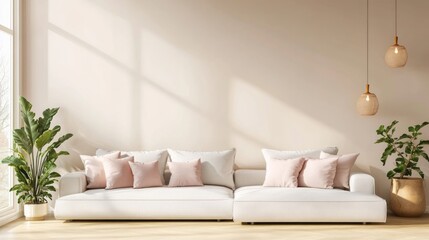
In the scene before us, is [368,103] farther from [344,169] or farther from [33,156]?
[33,156]

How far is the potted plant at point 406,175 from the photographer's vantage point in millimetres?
6809

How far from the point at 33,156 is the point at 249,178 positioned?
2659 mm

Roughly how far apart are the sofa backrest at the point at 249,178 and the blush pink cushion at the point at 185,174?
1.77ft

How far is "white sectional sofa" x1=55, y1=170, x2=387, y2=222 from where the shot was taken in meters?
6.18

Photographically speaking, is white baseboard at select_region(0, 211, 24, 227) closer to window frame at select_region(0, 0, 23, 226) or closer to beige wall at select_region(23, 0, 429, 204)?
window frame at select_region(0, 0, 23, 226)

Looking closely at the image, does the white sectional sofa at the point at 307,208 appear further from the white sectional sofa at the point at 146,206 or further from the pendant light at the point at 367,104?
the pendant light at the point at 367,104

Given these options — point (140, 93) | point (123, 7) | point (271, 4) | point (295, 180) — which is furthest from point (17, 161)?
point (271, 4)

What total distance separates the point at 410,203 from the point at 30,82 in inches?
195

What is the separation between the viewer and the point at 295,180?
6.65m

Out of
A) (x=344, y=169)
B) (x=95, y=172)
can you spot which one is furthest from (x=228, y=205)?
(x=95, y=172)

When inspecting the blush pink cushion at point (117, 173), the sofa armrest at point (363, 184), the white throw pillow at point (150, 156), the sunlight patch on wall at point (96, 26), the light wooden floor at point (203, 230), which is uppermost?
the sunlight patch on wall at point (96, 26)

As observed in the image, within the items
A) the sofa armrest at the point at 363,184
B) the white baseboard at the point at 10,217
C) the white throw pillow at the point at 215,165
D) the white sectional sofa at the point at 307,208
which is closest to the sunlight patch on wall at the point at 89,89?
the white throw pillow at the point at 215,165

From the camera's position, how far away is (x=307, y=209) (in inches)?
243

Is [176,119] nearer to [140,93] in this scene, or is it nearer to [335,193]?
[140,93]
